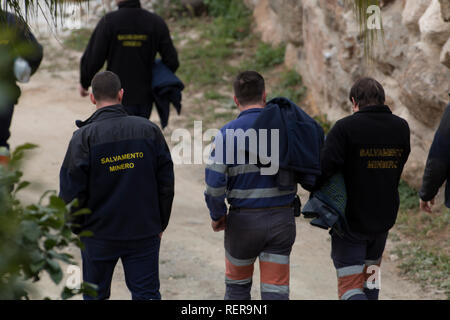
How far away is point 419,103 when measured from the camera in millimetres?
6309

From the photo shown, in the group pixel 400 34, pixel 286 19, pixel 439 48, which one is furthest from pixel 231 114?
pixel 439 48

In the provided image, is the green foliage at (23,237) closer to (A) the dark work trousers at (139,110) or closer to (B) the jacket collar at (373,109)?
(B) the jacket collar at (373,109)

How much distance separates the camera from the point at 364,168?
13.0 ft

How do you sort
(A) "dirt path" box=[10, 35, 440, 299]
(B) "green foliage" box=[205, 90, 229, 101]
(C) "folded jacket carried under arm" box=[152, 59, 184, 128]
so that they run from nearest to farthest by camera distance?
(A) "dirt path" box=[10, 35, 440, 299]
(C) "folded jacket carried under arm" box=[152, 59, 184, 128]
(B) "green foliage" box=[205, 90, 229, 101]

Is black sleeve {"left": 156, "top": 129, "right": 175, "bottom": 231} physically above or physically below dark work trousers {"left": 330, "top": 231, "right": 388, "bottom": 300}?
above

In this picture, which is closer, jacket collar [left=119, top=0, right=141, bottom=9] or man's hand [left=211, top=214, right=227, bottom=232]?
man's hand [left=211, top=214, right=227, bottom=232]

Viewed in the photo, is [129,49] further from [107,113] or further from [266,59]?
[266,59]

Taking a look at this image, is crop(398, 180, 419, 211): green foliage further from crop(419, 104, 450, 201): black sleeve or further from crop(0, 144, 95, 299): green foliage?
crop(0, 144, 95, 299): green foliage

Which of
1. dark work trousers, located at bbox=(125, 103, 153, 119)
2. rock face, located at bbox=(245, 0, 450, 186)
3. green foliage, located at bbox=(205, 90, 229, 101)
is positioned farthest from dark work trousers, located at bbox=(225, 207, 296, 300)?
green foliage, located at bbox=(205, 90, 229, 101)

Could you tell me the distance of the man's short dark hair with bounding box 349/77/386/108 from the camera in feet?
13.0

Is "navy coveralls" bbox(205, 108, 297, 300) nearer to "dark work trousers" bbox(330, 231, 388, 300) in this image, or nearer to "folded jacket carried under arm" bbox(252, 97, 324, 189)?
"folded jacket carried under arm" bbox(252, 97, 324, 189)

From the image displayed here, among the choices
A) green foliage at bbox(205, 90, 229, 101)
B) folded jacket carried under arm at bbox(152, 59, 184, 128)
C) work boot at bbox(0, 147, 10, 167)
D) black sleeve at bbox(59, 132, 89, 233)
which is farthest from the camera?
green foliage at bbox(205, 90, 229, 101)

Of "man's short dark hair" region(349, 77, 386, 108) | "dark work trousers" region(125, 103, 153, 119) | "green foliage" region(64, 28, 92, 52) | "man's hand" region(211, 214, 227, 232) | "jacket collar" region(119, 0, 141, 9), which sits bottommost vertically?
"green foliage" region(64, 28, 92, 52)

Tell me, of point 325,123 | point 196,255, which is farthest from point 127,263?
point 325,123
